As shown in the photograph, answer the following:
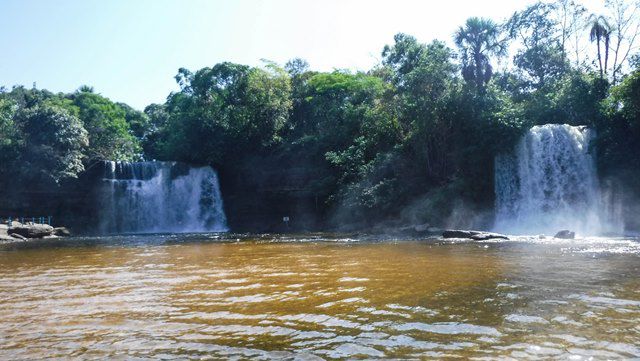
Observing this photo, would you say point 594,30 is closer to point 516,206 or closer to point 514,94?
point 514,94

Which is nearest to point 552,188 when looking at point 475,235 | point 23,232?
point 475,235

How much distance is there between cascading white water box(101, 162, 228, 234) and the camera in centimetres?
3709

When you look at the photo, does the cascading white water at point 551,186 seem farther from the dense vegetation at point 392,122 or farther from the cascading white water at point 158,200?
the cascading white water at point 158,200

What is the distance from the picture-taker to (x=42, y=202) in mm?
36844

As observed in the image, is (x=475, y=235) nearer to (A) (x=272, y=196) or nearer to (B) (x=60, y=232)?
(A) (x=272, y=196)

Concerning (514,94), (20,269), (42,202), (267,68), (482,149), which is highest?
(267,68)

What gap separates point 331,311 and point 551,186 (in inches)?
951

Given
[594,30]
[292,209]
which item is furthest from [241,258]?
[594,30]

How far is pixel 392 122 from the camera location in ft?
115

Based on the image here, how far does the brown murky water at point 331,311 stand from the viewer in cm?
464

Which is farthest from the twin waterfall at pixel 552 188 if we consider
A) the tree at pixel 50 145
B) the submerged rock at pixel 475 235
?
the tree at pixel 50 145

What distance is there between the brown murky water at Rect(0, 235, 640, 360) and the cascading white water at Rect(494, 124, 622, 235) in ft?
51.1

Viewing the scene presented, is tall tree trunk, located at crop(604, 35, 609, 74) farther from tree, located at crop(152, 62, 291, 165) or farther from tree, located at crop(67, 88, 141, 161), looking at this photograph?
tree, located at crop(67, 88, 141, 161)

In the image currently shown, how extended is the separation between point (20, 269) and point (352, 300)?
9763 mm
